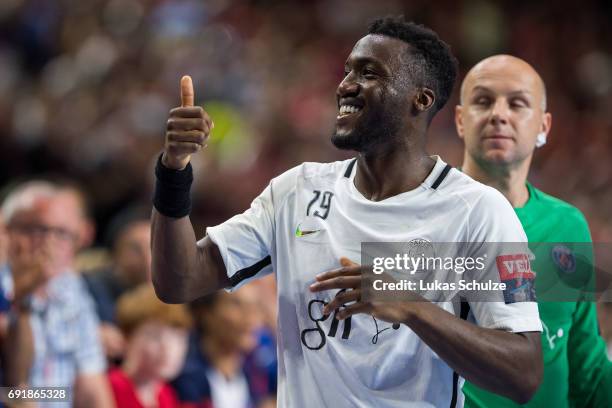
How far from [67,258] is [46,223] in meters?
0.20

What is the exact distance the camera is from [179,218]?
2938 millimetres

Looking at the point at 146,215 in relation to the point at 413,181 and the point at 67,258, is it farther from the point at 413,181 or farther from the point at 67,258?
the point at 413,181

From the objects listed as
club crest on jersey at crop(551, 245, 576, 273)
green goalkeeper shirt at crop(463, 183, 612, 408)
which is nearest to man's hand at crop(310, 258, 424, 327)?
green goalkeeper shirt at crop(463, 183, 612, 408)

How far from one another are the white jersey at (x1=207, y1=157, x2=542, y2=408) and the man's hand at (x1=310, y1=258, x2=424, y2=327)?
34 centimetres

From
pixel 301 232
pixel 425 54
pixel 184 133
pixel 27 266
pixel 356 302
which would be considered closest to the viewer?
pixel 356 302

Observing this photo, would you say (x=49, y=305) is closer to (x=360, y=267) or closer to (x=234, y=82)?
(x=360, y=267)

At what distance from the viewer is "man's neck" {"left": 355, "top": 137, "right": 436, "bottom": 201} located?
10.5 feet

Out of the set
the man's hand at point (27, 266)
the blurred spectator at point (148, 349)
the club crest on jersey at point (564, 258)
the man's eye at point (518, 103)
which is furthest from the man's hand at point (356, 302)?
the blurred spectator at point (148, 349)

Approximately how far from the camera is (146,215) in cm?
681

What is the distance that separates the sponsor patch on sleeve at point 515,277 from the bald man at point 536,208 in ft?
2.95

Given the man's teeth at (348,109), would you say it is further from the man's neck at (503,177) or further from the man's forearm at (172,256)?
the man's neck at (503,177)

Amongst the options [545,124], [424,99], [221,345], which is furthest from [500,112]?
[221,345]

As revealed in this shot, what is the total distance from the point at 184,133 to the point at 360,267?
65 centimetres

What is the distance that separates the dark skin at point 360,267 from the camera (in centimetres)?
262
